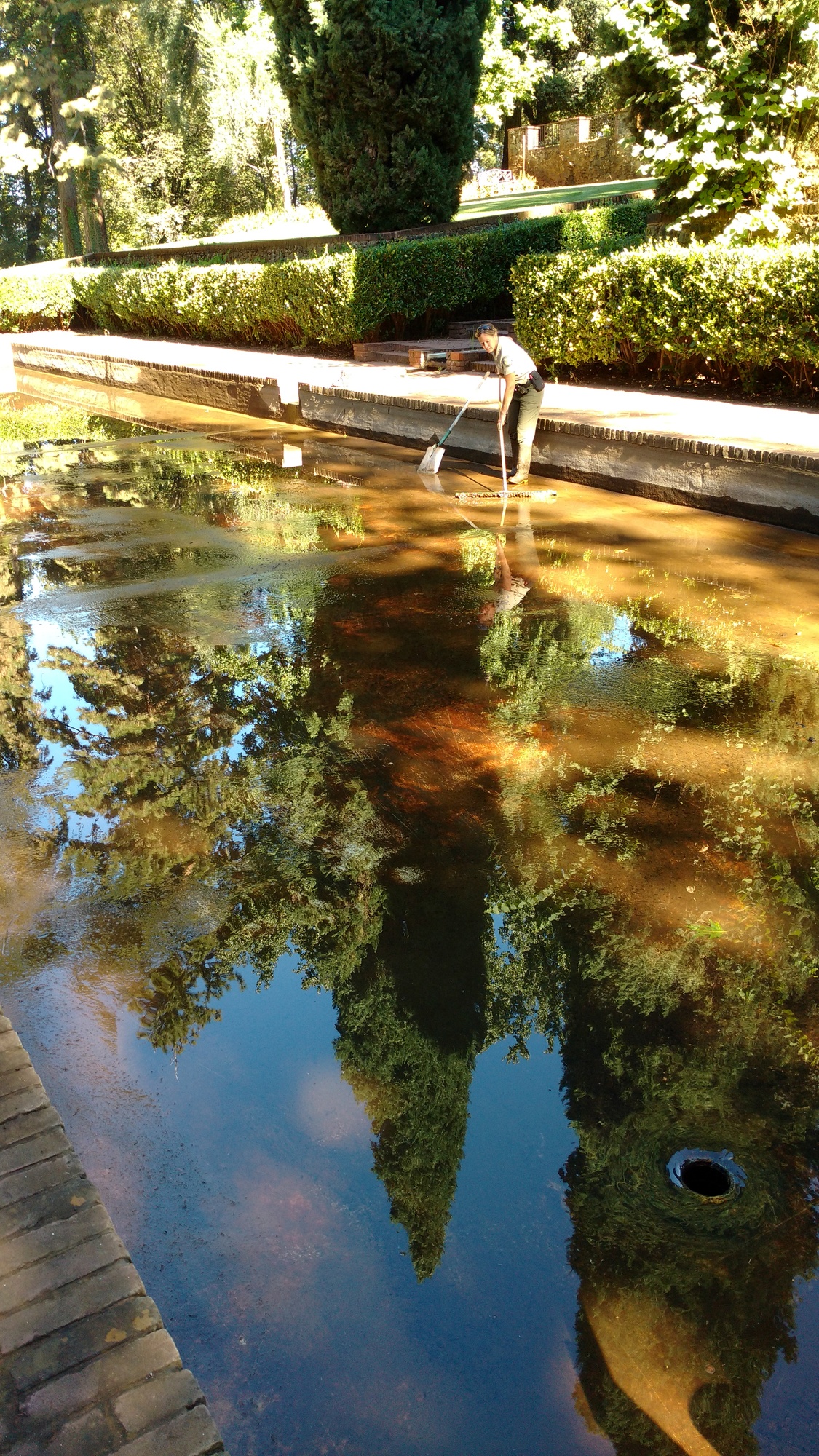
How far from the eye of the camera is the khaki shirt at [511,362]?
949cm

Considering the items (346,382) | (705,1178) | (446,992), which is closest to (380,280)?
(346,382)

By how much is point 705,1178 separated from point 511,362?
7.95 meters

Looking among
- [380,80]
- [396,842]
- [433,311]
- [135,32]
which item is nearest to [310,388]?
[433,311]

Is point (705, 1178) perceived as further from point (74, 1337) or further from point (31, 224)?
point (31, 224)

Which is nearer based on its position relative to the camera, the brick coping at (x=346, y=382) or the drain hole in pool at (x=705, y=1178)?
the drain hole in pool at (x=705, y=1178)

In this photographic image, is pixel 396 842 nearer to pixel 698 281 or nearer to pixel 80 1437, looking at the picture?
pixel 80 1437

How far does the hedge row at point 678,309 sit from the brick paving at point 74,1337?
9.41 metres

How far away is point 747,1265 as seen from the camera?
2.49 m

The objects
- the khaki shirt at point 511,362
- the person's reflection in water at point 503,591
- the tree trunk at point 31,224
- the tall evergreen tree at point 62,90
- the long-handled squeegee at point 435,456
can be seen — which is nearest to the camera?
the person's reflection in water at point 503,591

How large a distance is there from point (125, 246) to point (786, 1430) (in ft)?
160

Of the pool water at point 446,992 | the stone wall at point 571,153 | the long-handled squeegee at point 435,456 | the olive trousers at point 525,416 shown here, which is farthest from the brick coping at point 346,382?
the stone wall at point 571,153

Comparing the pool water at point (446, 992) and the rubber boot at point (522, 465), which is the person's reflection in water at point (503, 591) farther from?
the rubber boot at point (522, 465)

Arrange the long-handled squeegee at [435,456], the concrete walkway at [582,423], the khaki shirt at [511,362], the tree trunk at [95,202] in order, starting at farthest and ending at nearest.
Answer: the tree trunk at [95,202] < the long-handled squeegee at [435,456] < the khaki shirt at [511,362] < the concrete walkway at [582,423]

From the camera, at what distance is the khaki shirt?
9.49 m
